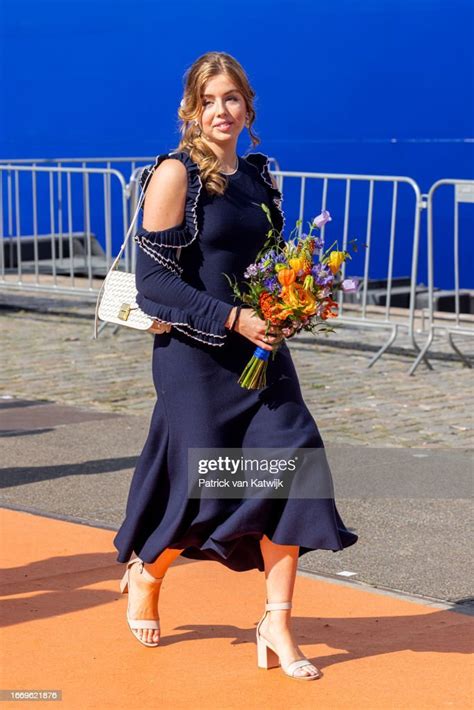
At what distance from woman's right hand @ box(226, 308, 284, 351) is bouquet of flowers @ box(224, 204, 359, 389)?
0.06ft

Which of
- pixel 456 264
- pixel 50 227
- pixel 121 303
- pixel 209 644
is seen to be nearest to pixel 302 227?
pixel 456 264

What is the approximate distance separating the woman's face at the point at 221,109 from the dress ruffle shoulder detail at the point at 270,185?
226 mm

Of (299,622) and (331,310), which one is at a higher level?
(331,310)

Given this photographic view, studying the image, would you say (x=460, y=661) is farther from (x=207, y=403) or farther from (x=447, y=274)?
(x=447, y=274)

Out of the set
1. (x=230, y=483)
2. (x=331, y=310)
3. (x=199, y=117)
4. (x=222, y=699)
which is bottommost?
(x=222, y=699)

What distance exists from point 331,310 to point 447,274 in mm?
9413

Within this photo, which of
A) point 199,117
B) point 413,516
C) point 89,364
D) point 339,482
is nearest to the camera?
point 199,117

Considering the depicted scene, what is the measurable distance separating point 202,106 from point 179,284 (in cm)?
61

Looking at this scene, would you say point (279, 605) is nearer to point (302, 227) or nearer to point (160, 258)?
point (160, 258)

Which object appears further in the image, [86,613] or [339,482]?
[339,482]

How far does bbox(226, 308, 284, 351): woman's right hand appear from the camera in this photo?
4.35 m

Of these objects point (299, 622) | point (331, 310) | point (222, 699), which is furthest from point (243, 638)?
point (331, 310)

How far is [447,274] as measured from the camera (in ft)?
44.9

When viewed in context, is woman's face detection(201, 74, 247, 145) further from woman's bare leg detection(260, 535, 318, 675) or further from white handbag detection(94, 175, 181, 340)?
woman's bare leg detection(260, 535, 318, 675)
